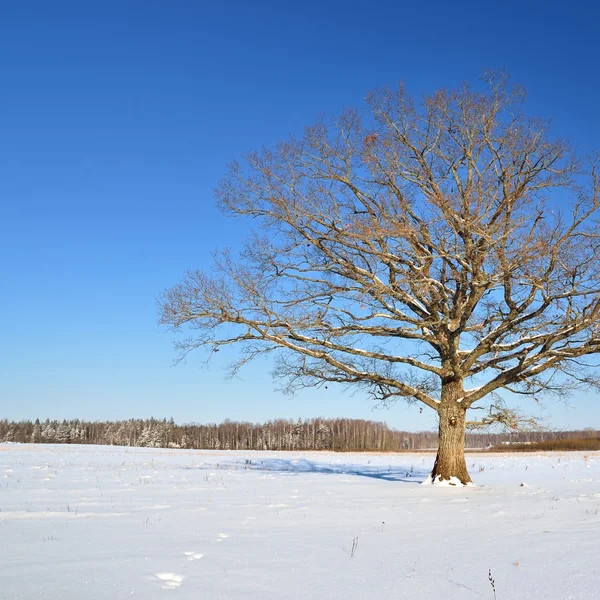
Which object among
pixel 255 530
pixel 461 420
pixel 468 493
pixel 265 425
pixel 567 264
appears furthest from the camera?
pixel 265 425

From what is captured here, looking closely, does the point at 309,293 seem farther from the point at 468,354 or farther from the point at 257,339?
the point at 468,354

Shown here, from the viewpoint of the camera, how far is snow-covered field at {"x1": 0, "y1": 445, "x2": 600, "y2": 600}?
489 cm

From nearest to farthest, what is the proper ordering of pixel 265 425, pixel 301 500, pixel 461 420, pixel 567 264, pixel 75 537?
pixel 75 537
pixel 301 500
pixel 567 264
pixel 461 420
pixel 265 425

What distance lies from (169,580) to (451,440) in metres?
11.1

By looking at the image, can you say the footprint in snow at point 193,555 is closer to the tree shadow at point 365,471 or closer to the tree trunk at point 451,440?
the tree trunk at point 451,440

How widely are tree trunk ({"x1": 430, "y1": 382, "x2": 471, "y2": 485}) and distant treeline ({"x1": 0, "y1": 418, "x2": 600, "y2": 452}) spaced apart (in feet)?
380

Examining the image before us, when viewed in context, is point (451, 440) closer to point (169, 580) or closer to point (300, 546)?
point (300, 546)

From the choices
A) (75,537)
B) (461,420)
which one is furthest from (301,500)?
(461,420)

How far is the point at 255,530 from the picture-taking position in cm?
764

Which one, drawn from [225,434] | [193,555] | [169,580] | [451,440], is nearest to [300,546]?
[193,555]

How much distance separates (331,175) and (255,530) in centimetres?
1026

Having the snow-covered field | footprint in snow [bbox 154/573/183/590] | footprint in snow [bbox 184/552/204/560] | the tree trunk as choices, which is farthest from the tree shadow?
footprint in snow [bbox 154/573/183/590]

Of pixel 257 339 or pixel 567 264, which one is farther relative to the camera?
pixel 257 339

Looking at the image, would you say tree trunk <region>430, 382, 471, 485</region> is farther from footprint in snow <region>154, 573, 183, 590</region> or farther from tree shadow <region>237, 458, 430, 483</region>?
footprint in snow <region>154, 573, 183, 590</region>
